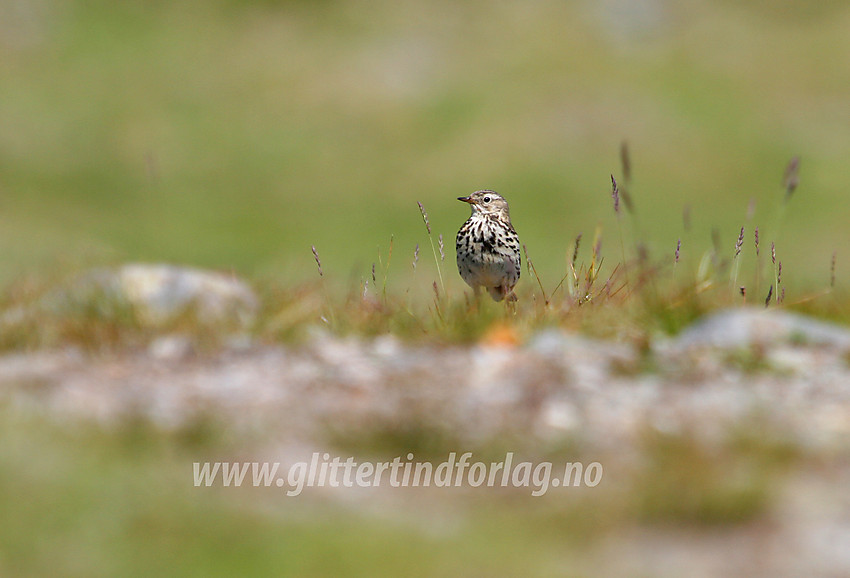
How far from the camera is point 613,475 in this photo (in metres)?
4.98

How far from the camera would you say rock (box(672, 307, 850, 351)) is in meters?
6.23

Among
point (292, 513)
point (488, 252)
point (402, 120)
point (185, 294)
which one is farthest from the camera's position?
point (402, 120)

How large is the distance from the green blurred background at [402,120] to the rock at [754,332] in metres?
16.7

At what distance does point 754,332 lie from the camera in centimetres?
629

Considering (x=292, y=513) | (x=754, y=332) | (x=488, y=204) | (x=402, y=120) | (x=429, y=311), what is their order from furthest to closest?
1. (x=402, y=120)
2. (x=488, y=204)
3. (x=429, y=311)
4. (x=754, y=332)
5. (x=292, y=513)

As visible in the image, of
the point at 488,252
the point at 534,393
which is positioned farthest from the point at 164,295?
the point at 488,252

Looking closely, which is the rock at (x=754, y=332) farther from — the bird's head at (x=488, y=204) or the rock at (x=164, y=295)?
the bird's head at (x=488, y=204)

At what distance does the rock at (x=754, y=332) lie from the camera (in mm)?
6230

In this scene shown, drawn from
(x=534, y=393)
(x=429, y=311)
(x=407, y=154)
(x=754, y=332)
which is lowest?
(x=534, y=393)

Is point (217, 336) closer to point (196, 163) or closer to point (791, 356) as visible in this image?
point (791, 356)

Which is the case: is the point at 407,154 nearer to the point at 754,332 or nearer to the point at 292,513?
the point at 754,332

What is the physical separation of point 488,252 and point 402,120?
2336 centimetres

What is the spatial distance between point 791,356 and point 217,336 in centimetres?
314

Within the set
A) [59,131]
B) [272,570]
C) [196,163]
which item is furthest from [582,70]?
[272,570]
